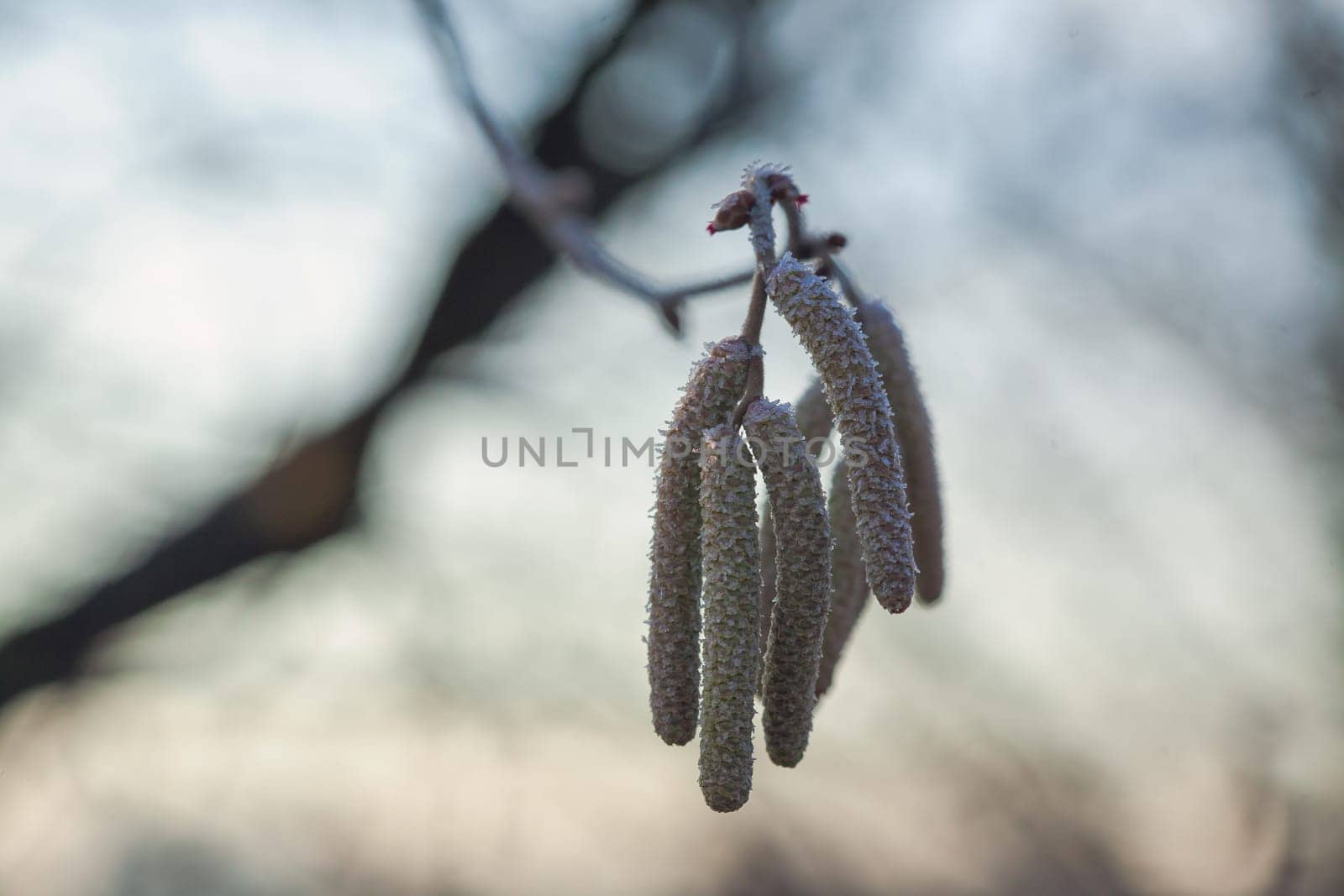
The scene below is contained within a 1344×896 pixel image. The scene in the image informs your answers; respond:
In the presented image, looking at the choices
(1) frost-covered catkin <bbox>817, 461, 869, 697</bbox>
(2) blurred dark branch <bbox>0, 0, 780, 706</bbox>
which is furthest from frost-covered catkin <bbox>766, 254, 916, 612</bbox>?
(2) blurred dark branch <bbox>0, 0, 780, 706</bbox>

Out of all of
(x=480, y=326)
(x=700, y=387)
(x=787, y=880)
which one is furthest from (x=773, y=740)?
(x=787, y=880)

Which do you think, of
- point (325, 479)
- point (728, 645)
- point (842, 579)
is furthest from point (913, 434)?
point (325, 479)

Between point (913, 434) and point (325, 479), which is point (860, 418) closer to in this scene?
point (913, 434)

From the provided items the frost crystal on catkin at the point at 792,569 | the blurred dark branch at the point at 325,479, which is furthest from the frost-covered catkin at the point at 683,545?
the blurred dark branch at the point at 325,479

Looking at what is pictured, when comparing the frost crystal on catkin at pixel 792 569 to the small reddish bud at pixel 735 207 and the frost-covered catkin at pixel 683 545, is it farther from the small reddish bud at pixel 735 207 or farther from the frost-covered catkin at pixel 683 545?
the small reddish bud at pixel 735 207

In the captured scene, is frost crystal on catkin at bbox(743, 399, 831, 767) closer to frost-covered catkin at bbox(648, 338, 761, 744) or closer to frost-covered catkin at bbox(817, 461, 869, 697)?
frost-covered catkin at bbox(648, 338, 761, 744)

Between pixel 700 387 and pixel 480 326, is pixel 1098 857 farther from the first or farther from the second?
pixel 700 387
